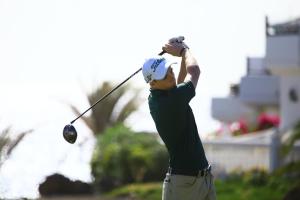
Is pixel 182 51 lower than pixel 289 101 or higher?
higher

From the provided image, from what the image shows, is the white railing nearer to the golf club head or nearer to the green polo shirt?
the golf club head

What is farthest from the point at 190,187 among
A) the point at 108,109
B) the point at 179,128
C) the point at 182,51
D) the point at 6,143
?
the point at 108,109

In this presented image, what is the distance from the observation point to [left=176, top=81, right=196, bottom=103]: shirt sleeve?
6.89 meters

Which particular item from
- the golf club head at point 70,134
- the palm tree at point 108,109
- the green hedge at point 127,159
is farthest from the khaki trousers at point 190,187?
the palm tree at point 108,109

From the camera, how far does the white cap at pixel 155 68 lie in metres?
6.86

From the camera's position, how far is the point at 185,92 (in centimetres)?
689

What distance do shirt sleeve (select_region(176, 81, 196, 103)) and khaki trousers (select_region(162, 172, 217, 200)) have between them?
0.52 m

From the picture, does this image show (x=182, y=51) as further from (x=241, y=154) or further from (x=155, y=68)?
(x=241, y=154)

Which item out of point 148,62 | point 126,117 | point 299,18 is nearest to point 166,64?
point 148,62

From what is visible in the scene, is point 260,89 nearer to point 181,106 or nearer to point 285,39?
point 285,39

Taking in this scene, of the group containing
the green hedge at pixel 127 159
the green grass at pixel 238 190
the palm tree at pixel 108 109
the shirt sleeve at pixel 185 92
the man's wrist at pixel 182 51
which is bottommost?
the green grass at pixel 238 190

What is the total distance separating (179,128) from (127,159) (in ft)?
63.7

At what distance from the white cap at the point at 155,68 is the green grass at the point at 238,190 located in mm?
12767

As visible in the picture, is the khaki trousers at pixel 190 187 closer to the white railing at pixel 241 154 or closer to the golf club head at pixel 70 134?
the golf club head at pixel 70 134
